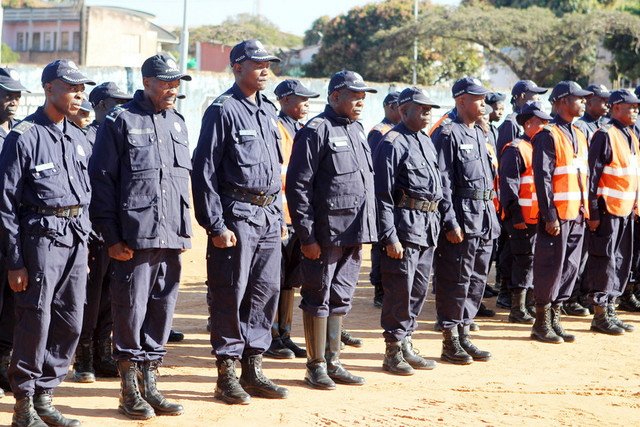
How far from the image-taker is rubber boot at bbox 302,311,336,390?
20.9 ft

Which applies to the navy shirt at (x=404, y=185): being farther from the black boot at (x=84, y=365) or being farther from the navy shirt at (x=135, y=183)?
the black boot at (x=84, y=365)

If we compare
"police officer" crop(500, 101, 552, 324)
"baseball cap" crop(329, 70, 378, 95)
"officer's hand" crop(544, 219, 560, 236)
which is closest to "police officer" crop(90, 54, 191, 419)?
"baseball cap" crop(329, 70, 378, 95)

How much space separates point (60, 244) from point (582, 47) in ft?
109

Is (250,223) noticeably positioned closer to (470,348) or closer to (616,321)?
(470,348)

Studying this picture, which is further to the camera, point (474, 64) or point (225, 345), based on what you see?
point (474, 64)

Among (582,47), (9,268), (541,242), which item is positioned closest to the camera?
(9,268)

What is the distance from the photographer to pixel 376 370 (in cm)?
705

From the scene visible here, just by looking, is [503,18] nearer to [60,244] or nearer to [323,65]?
[323,65]

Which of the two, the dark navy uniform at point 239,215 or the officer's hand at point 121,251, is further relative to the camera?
the dark navy uniform at point 239,215

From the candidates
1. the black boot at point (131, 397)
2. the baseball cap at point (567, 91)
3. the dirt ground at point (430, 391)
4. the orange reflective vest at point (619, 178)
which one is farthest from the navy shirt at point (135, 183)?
the orange reflective vest at point (619, 178)

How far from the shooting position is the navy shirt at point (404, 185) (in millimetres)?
6789

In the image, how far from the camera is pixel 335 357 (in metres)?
6.59

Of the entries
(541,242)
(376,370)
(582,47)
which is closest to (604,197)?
(541,242)

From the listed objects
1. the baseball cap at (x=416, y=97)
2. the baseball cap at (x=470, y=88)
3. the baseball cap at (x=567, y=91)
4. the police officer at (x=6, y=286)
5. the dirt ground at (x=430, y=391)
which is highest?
the baseball cap at (x=567, y=91)
